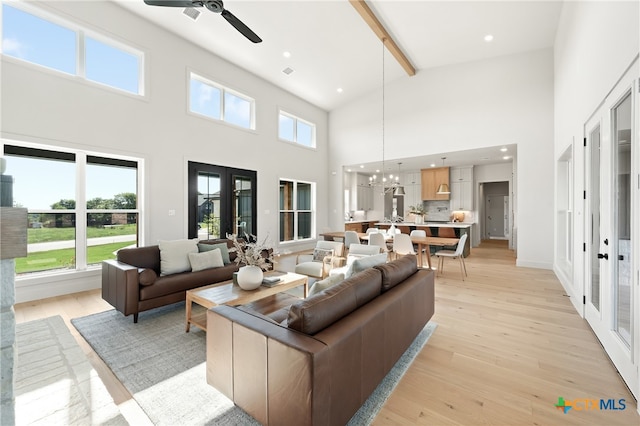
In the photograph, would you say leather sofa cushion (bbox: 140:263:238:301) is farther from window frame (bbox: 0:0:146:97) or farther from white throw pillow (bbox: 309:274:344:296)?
window frame (bbox: 0:0:146:97)

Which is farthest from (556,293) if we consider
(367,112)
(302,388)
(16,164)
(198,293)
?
(16,164)

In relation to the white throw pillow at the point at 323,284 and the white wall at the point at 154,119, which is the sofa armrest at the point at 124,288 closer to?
the white wall at the point at 154,119

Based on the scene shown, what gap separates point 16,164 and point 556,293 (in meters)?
7.93

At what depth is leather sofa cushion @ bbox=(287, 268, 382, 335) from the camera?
1.45 meters

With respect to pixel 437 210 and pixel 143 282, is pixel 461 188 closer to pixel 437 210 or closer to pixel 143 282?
pixel 437 210

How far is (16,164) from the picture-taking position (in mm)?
3730

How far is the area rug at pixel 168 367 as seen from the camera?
169cm

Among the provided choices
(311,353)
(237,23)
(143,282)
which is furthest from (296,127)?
(311,353)

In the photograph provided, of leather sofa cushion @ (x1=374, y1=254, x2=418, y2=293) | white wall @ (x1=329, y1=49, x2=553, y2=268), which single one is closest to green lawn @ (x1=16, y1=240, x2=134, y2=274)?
leather sofa cushion @ (x1=374, y1=254, x2=418, y2=293)

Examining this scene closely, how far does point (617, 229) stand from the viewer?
7.43ft

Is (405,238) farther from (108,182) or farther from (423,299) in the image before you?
(108,182)

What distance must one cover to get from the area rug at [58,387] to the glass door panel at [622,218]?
364 centimetres

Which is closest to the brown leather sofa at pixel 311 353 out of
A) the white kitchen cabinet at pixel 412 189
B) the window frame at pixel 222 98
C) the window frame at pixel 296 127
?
the window frame at pixel 222 98

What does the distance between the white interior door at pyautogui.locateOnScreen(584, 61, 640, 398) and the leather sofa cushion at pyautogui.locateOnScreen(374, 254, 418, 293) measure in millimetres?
1497
